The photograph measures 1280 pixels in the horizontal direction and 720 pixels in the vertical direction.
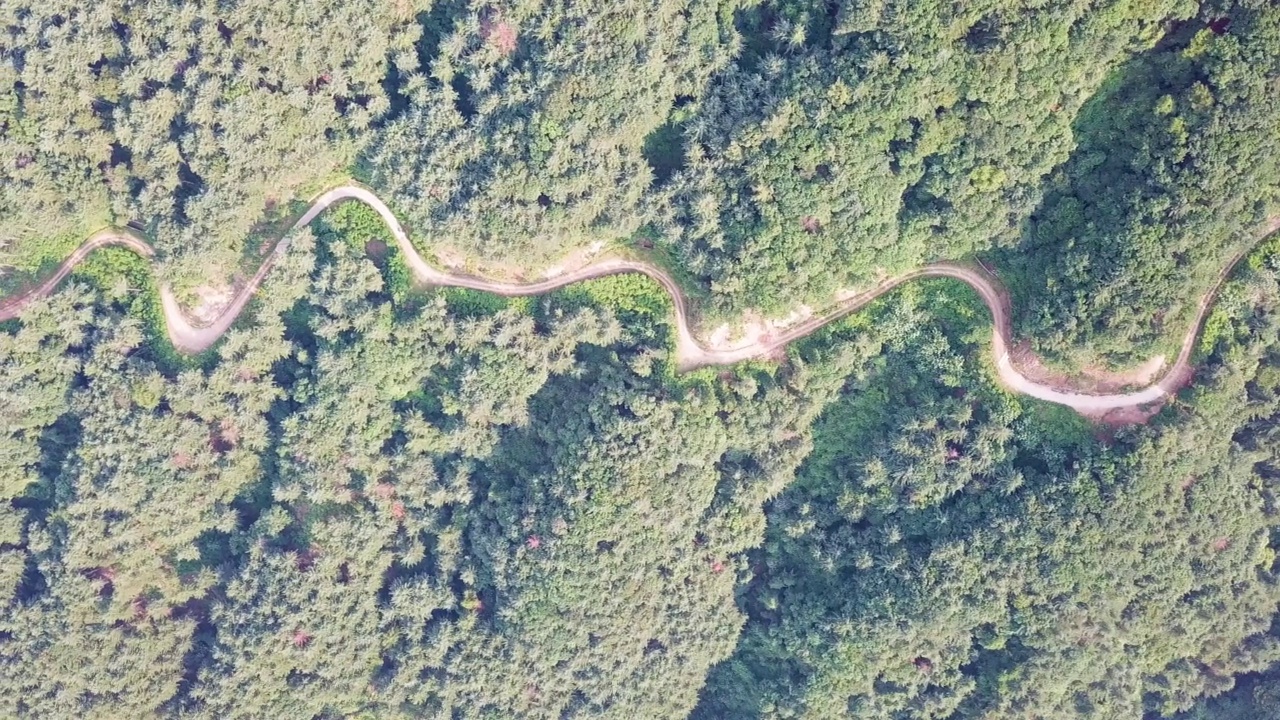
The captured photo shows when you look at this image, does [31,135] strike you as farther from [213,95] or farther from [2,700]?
[2,700]

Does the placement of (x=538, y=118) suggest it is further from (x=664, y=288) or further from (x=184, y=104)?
(x=184, y=104)

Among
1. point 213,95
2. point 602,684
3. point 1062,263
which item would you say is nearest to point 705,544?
point 602,684

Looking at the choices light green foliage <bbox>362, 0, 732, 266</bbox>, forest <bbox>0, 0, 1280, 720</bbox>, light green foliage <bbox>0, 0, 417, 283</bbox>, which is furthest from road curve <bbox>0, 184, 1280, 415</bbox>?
light green foliage <bbox>0, 0, 417, 283</bbox>

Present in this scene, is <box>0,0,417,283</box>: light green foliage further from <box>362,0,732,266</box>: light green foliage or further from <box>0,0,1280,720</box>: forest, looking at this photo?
<box>362,0,732,266</box>: light green foliage

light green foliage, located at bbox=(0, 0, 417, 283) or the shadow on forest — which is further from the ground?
light green foliage, located at bbox=(0, 0, 417, 283)

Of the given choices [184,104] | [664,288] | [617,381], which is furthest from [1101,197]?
[184,104]
